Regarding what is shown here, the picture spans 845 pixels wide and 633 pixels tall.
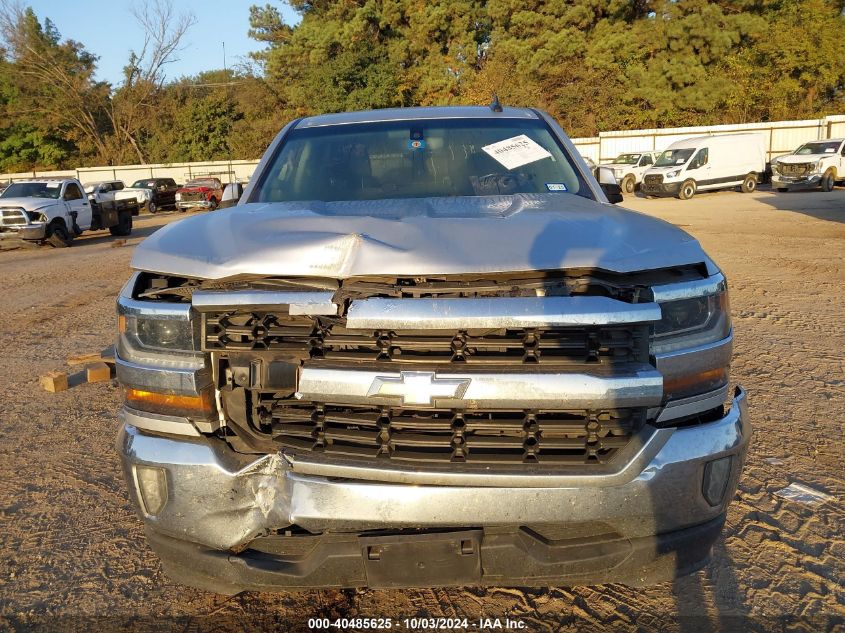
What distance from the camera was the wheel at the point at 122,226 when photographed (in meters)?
20.8

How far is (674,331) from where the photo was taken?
80.7 inches

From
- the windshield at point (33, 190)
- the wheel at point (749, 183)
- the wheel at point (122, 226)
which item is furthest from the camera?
the wheel at point (749, 183)

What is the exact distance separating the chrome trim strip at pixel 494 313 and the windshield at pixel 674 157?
88.2 feet

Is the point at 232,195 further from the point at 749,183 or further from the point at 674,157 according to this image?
the point at 749,183

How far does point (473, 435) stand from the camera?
196 cm

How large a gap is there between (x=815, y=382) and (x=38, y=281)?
39.5 ft

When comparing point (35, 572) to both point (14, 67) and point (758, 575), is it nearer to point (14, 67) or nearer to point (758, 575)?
point (758, 575)

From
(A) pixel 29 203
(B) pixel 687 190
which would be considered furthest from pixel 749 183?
(A) pixel 29 203

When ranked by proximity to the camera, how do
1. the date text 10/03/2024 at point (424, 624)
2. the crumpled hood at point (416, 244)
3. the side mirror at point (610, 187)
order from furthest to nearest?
the side mirror at point (610, 187) → the date text 10/03/2024 at point (424, 624) → the crumpled hood at point (416, 244)

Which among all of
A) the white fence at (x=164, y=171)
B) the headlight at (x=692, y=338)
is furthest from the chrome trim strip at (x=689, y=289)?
the white fence at (x=164, y=171)

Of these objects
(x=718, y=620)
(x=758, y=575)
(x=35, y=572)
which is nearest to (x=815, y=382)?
(x=758, y=575)

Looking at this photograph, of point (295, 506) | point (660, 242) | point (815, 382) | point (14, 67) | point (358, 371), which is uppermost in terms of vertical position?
point (14, 67)

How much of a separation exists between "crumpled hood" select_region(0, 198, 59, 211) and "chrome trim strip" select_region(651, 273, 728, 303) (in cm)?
1842

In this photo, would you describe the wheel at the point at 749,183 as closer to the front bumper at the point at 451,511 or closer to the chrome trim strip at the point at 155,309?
the front bumper at the point at 451,511
